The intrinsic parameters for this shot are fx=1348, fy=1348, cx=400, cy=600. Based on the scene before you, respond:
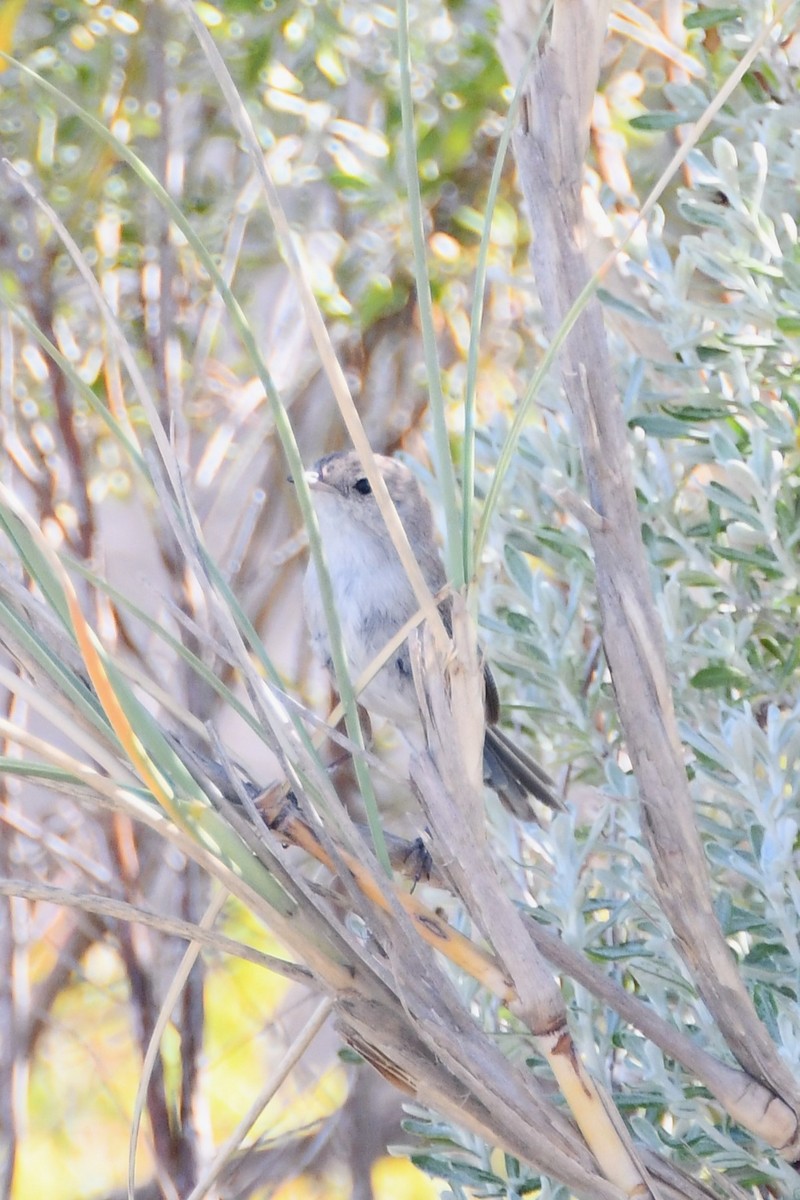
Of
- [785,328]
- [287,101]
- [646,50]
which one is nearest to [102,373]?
[287,101]

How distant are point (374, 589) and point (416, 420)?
66cm

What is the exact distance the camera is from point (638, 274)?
156 centimetres

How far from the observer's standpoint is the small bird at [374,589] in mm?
2158

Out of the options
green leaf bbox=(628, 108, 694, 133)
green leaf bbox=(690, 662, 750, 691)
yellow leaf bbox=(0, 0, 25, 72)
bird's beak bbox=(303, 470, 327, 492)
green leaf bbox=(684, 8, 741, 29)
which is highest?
green leaf bbox=(684, 8, 741, 29)

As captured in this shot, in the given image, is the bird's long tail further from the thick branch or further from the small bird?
the thick branch

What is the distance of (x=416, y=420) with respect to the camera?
2953mm

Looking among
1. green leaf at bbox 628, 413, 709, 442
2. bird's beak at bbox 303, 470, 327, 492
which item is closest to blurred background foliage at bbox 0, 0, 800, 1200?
green leaf at bbox 628, 413, 709, 442

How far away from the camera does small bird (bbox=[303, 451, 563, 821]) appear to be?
2.16 metres

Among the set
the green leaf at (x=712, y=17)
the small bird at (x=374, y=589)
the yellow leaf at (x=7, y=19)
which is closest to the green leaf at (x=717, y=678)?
the small bird at (x=374, y=589)

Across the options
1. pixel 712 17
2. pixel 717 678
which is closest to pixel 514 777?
pixel 717 678

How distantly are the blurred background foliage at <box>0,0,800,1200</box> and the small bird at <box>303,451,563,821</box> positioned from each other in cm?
12

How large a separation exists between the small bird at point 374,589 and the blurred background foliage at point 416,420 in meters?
0.12

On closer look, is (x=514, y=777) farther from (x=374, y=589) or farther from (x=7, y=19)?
(x=7, y=19)

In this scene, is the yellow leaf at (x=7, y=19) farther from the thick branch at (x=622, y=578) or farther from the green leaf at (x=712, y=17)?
the thick branch at (x=622, y=578)
